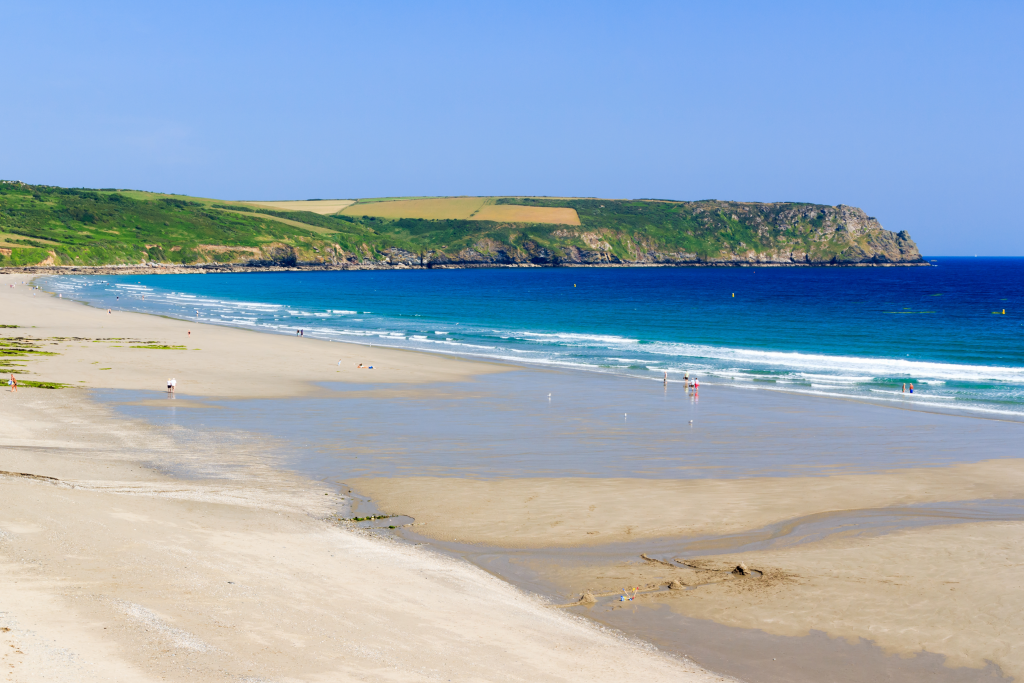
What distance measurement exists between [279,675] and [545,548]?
6.78 meters

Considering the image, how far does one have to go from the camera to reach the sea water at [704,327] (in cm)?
4134

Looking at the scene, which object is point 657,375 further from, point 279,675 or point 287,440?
point 279,675

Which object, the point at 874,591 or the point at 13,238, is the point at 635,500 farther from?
the point at 13,238

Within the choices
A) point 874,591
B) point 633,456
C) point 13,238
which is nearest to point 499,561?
point 874,591

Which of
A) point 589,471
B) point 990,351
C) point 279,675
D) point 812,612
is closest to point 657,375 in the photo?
point 589,471

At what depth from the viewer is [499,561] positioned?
14352 millimetres

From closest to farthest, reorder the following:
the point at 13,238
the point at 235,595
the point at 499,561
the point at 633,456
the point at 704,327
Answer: the point at 235,595, the point at 499,561, the point at 633,456, the point at 704,327, the point at 13,238

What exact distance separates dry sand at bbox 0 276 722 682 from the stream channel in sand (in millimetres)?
1097

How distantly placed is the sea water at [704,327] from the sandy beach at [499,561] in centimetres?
1657

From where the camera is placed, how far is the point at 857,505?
59.4 feet

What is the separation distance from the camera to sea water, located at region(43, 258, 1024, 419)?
41.3 metres

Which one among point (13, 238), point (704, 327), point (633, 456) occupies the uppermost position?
point (13, 238)

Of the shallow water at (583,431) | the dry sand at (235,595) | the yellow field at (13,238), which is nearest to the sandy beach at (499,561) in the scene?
the dry sand at (235,595)

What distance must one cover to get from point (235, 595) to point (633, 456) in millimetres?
13595
